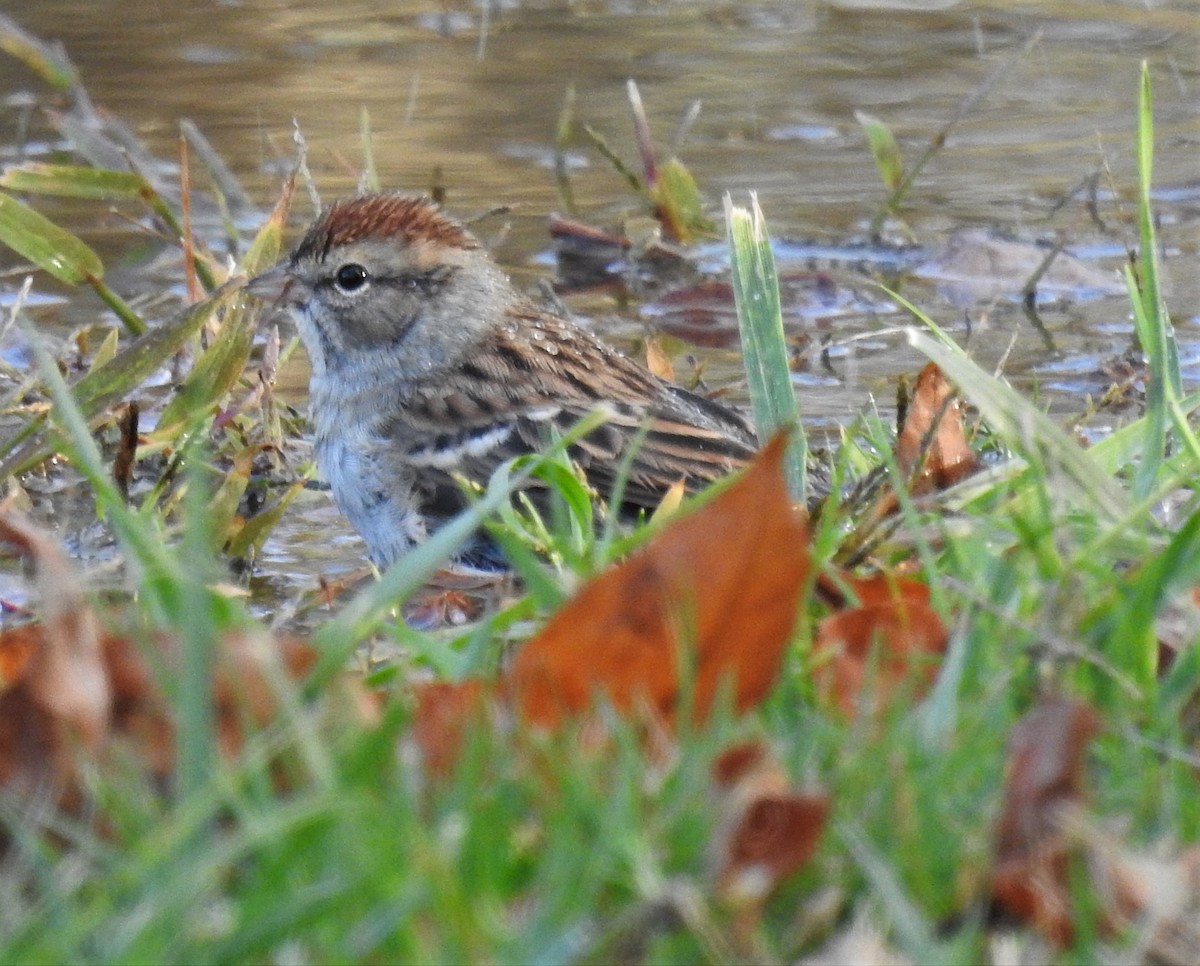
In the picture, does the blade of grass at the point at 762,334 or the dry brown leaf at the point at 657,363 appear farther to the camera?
the dry brown leaf at the point at 657,363

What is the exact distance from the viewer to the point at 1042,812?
2131 mm

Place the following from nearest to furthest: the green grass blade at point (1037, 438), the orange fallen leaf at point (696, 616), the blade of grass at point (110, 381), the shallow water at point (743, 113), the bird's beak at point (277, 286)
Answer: the orange fallen leaf at point (696, 616), the green grass blade at point (1037, 438), the blade of grass at point (110, 381), the bird's beak at point (277, 286), the shallow water at point (743, 113)

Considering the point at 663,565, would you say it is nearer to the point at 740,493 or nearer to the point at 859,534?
the point at 740,493

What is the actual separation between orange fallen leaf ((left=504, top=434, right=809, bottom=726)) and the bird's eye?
10.2 ft

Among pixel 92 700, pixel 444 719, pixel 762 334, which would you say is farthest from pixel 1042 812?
pixel 762 334

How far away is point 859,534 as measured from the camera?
335 centimetres

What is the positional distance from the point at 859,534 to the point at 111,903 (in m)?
1.65

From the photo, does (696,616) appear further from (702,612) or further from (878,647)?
(878,647)

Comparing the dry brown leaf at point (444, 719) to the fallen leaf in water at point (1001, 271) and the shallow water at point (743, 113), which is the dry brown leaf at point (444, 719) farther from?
the fallen leaf in water at point (1001, 271)

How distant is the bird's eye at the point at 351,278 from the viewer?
544 cm

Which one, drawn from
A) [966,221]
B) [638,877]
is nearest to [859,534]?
[638,877]

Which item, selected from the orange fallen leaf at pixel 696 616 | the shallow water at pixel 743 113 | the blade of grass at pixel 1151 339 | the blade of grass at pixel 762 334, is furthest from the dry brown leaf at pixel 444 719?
the shallow water at pixel 743 113

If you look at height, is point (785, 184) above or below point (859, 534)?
below

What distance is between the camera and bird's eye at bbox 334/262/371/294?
544 cm
